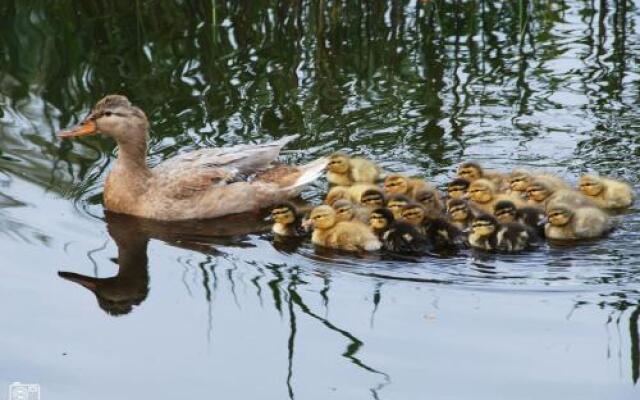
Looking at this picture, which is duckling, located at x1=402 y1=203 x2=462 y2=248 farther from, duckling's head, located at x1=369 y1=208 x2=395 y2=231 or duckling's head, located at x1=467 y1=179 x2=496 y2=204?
duckling's head, located at x1=467 y1=179 x2=496 y2=204

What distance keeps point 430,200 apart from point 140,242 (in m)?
1.50

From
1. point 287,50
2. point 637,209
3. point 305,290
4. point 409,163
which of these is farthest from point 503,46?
point 305,290

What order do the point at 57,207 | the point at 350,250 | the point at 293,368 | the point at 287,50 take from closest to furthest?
the point at 293,368, the point at 350,250, the point at 57,207, the point at 287,50

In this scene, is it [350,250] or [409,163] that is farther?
[409,163]

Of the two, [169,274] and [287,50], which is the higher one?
[287,50]

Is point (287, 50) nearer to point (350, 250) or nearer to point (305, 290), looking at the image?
point (350, 250)

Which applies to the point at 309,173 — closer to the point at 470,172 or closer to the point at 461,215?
the point at 470,172

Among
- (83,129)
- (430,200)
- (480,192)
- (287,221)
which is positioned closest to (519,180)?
(480,192)

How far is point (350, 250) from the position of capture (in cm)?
694

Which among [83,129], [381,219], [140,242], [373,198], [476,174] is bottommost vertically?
[140,242]

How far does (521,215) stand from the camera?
280 inches

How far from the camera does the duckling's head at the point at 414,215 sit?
7.00 meters

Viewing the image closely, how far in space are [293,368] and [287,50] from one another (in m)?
4.58

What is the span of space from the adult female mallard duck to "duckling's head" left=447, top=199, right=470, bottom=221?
0.93m
